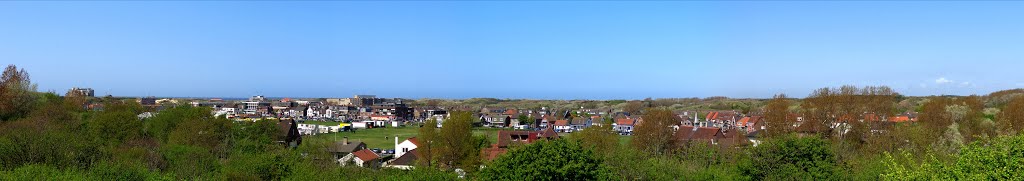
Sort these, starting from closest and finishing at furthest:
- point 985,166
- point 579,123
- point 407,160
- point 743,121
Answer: point 985,166, point 407,160, point 743,121, point 579,123

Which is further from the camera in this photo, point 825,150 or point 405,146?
point 405,146

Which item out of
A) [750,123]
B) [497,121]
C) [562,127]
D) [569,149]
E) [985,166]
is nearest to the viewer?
[985,166]

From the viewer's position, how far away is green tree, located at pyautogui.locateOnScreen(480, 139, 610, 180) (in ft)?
66.4

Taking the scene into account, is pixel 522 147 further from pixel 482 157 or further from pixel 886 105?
pixel 886 105

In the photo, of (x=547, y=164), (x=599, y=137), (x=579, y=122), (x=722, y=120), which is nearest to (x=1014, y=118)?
(x=599, y=137)

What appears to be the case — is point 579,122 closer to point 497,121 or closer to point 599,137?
point 497,121

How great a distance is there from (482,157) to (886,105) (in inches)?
990

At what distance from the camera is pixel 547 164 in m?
20.3

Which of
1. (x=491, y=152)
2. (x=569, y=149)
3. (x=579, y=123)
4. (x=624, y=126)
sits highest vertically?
(x=569, y=149)

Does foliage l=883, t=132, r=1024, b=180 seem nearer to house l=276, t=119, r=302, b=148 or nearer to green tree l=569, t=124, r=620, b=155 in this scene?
green tree l=569, t=124, r=620, b=155

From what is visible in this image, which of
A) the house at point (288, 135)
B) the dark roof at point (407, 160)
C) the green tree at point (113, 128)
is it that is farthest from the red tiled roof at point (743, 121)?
the green tree at point (113, 128)

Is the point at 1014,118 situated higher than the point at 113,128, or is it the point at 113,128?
the point at 1014,118

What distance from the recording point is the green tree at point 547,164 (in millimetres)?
20234

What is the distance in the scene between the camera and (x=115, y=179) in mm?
22766
